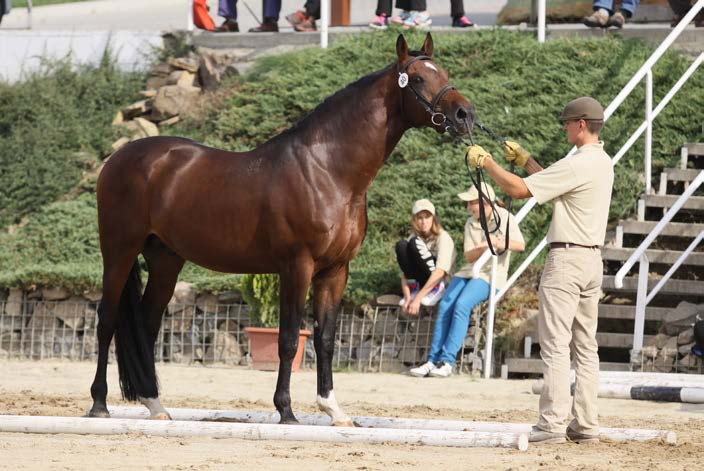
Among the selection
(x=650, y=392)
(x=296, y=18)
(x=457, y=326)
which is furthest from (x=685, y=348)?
(x=296, y=18)

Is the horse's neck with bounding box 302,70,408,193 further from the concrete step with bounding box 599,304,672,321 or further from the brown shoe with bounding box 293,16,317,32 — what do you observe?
A: the brown shoe with bounding box 293,16,317,32

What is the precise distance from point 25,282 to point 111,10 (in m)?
11.1

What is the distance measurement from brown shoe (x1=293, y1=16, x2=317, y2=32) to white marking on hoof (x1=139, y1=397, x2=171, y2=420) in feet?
27.8

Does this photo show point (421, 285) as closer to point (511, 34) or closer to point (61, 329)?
point (61, 329)

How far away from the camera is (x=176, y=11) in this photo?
20.6 metres

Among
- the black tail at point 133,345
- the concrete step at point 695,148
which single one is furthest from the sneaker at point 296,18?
the black tail at point 133,345

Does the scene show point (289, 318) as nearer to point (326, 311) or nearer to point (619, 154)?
point (326, 311)

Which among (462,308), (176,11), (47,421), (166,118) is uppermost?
(176,11)

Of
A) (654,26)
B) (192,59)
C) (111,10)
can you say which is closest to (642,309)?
(654,26)

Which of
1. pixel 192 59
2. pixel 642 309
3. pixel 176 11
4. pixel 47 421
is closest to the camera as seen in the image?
pixel 47 421

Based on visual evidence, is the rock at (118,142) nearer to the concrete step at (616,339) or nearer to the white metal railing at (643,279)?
the concrete step at (616,339)

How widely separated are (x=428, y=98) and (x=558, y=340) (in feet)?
5.07

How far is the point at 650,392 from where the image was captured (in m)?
8.20

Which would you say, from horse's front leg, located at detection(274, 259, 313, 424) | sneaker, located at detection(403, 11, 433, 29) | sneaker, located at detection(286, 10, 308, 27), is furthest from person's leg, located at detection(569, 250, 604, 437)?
Result: sneaker, located at detection(286, 10, 308, 27)
